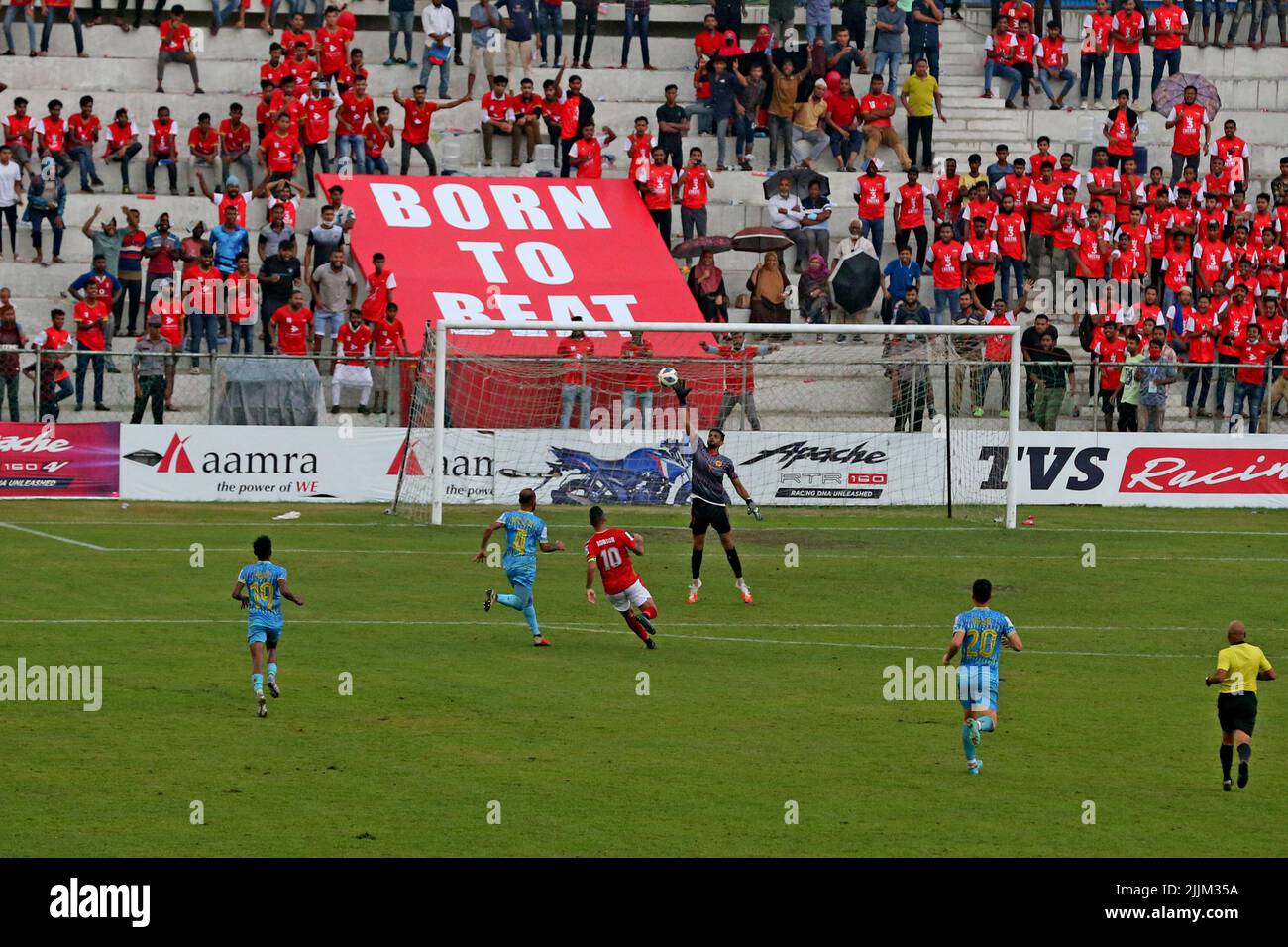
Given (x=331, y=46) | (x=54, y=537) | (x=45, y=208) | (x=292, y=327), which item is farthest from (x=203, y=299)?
(x=54, y=537)

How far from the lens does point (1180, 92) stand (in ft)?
153

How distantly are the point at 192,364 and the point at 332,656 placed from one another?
557 inches

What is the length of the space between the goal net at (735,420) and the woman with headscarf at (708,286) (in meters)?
3.59

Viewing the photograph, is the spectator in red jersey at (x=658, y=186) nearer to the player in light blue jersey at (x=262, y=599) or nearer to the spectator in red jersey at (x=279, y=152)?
the spectator in red jersey at (x=279, y=152)

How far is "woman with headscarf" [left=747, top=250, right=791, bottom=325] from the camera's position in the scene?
40.5 m

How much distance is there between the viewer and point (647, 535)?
3269 centimetres

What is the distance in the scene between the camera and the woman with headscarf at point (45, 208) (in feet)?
132

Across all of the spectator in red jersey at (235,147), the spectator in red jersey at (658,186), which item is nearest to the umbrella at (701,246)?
the spectator in red jersey at (658,186)

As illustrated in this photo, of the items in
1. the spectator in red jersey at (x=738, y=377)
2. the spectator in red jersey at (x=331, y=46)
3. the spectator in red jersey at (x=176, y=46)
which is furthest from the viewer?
the spectator in red jersey at (x=176, y=46)

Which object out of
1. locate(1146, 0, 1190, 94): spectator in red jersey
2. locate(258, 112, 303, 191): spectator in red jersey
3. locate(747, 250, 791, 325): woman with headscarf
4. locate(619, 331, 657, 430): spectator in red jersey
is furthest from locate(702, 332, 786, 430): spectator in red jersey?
locate(1146, 0, 1190, 94): spectator in red jersey

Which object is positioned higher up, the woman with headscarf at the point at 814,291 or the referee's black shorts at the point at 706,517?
the woman with headscarf at the point at 814,291

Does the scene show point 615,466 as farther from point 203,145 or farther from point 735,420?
point 203,145

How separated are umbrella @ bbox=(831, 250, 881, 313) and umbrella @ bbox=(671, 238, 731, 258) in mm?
2355

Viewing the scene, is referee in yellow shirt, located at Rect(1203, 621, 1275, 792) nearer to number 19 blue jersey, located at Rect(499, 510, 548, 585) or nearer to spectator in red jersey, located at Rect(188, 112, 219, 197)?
number 19 blue jersey, located at Rect(499, 510, 548, 585)
